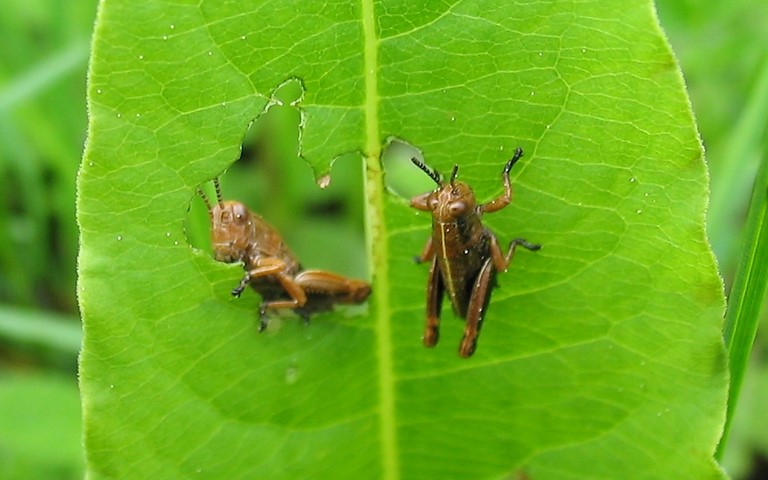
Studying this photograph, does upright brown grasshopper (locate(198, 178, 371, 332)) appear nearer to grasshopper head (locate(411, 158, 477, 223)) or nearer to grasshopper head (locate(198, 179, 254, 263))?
grasshopper head (locate(198, 179, 254, 263))

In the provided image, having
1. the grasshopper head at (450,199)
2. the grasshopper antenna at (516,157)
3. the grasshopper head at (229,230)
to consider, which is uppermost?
the grasshopper head at (229,230)

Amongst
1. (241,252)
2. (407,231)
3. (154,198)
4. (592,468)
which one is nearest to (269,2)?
(154,198)

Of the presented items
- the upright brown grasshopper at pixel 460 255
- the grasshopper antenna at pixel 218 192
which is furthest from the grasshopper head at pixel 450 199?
the grasshopper antenna at pixel 218 192

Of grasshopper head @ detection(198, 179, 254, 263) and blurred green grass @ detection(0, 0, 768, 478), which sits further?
blurred green grass @ detection(0, 0, 768, 478)

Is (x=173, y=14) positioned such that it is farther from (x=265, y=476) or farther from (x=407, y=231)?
(x=265, y=476)

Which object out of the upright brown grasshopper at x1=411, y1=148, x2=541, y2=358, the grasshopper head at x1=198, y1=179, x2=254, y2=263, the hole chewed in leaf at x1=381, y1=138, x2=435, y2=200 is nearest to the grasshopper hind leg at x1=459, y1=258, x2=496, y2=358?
the upright brown grasshopper at x1=411, y1=148, x2=541, y2=358

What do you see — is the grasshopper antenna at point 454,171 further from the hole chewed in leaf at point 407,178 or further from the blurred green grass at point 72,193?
the blurred green grass at point 72,193
